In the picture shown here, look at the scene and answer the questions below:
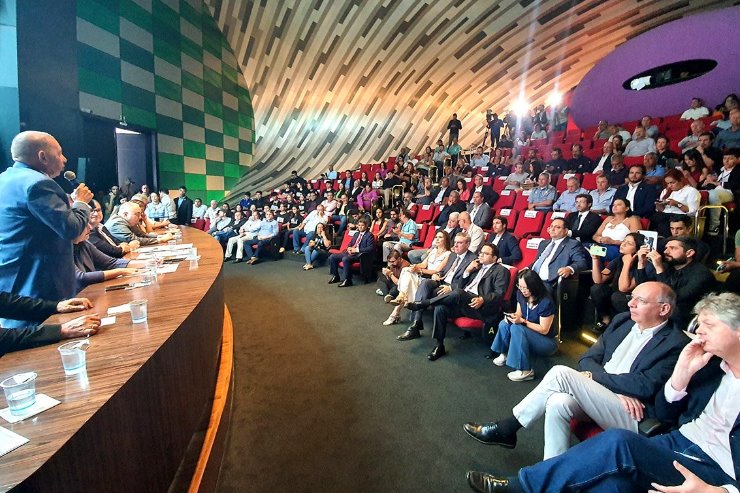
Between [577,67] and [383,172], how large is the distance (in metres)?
6.69

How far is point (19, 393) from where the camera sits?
75cm

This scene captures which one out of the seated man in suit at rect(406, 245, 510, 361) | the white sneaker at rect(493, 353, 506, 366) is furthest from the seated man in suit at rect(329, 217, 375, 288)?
the white sneaker at rect(493, 353, 506, 366)

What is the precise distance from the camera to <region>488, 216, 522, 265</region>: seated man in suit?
3.58 metres

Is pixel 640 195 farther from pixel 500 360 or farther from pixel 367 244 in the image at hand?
pixel 367 244

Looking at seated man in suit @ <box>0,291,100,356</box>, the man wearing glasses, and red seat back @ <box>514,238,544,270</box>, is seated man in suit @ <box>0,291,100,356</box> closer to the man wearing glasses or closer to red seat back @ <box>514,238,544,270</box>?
the man wearing glasses

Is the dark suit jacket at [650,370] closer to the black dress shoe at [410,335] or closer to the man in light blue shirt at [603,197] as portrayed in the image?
the black dress shoe at [410,335]

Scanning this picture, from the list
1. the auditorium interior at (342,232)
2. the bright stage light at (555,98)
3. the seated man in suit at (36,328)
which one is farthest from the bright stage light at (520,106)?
the seated man in suit at (36,328)

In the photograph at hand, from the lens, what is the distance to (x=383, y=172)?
8586 mm

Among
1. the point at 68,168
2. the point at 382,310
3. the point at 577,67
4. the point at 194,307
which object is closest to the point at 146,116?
the point at 68,168

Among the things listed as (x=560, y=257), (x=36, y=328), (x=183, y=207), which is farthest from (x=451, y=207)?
(x=183, y=207)

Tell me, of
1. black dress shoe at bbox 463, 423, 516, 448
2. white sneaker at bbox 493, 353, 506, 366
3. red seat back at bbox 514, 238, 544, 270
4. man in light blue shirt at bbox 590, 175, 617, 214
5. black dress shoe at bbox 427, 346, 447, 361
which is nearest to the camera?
black dress shoe at bbox 463, 423, 516, 448

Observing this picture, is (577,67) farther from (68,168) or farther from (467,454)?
(68,168)

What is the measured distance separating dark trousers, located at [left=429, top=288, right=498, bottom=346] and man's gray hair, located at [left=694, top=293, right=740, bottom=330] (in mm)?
1511

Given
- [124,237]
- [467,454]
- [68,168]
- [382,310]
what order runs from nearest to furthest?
[467,454] < [124,237] < [382,310] < [68,168]
